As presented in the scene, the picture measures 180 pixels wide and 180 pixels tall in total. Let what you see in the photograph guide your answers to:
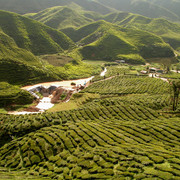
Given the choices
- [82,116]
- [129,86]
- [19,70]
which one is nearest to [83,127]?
[82,116]

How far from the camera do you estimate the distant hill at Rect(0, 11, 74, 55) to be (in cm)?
13212

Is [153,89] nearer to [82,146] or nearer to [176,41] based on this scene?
[82,146]

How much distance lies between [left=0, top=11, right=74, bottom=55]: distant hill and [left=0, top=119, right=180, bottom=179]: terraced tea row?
10913 centimetres

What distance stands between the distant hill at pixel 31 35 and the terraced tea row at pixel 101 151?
10913cm

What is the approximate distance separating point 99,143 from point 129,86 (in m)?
50.3

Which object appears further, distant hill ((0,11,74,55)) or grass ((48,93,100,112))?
distant hill ((0,11,74,55))

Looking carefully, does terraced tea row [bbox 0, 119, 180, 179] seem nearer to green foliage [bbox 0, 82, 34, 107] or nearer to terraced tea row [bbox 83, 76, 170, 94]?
terraced tea row [bbox 83, 76, 170, 94]

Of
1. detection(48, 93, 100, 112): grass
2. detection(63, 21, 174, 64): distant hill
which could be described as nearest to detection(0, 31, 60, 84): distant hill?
detection(48, 93, 100, 112): grass

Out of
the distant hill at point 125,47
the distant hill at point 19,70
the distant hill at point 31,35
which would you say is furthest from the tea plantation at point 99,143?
the distant hill at point 125,47

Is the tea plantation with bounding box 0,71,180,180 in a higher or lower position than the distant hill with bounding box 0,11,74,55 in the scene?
lower

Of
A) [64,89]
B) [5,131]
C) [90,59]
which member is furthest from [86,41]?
[5,131]

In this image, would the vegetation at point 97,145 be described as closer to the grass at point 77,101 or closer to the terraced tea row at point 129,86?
the grass at point 77,101

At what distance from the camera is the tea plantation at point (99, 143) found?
21562 mm

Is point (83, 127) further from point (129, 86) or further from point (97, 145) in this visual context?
point (129, 86)
